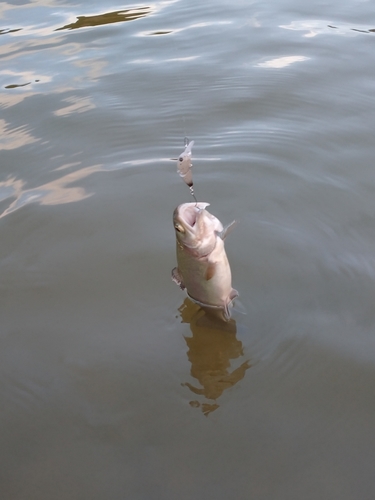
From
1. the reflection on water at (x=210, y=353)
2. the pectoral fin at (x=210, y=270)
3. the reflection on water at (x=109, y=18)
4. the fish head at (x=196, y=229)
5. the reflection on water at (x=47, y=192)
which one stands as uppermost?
the reflection on water at (x=109, y=18)

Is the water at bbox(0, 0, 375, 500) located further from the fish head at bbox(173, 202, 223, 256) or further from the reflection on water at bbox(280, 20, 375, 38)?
the fish head at bbox(173, 202, 223, 256)

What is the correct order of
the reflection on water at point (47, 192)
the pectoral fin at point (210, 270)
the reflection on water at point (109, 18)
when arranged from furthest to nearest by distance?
1. the reflection on water at point (109, 18)
2. the reflection on water at point (47, 192)
3. the pectoral fin at point (210, 270)

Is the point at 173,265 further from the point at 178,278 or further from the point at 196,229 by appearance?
the point at 196,229

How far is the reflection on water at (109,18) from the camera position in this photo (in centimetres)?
851

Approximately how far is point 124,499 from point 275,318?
1337mm

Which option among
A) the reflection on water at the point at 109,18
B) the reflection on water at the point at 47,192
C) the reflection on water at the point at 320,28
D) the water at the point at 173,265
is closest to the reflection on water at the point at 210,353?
the water at the point at 173,265

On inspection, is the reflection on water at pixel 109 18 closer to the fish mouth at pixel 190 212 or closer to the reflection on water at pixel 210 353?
the reflection on water at pixel 210 353

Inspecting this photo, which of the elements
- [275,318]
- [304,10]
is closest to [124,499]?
[275,318]

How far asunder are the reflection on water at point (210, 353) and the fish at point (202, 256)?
19cm

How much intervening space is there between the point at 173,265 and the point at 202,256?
992 millimetres

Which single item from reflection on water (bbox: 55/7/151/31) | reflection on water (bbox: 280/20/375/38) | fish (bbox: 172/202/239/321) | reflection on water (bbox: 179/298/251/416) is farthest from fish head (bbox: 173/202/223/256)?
reflection on water (bbox: 55/7/151/31)

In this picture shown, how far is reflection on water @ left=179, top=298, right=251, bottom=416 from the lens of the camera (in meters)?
3.25

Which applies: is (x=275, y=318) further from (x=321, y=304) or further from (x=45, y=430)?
(x=45, y=430)

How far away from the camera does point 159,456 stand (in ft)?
9.46
